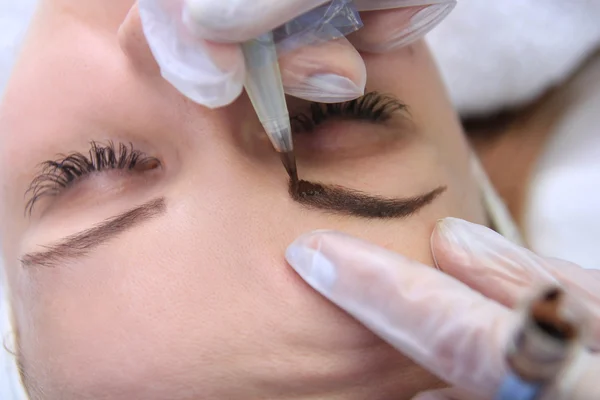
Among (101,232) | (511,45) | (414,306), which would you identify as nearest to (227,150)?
(101,232)

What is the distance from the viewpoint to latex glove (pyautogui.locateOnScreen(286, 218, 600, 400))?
480 mm

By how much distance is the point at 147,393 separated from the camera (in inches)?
24.3

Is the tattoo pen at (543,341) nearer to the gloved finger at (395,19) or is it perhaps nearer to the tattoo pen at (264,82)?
the tattoo pen at (264,82)

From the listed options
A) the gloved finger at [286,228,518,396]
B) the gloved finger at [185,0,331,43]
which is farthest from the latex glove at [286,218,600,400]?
the gloved finger at [185,0,331,43]

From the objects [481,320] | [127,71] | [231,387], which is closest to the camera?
[481,320]

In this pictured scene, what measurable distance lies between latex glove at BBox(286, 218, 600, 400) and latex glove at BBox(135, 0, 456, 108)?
180mm

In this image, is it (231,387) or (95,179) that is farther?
(95,179)

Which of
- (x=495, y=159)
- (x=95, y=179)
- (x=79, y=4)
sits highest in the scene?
(x=79, y=4)

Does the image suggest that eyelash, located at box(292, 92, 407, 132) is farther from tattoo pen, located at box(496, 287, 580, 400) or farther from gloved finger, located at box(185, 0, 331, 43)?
tattoo pen, located at box(496, 287, 580, 400)

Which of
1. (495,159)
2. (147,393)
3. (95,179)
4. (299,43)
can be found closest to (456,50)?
(495,159)

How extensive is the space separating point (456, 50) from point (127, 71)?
0.91 m

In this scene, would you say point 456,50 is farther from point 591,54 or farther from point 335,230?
point 335,230

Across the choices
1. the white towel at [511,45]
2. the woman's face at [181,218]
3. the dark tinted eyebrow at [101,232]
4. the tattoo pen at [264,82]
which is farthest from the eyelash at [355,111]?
the white towel at [511,45]

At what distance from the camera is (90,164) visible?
0.72 meters
